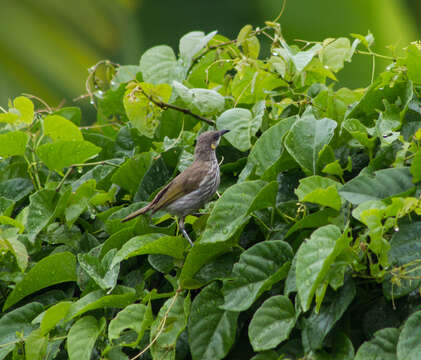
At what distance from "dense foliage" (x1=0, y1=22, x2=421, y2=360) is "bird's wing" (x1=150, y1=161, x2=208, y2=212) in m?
0.04

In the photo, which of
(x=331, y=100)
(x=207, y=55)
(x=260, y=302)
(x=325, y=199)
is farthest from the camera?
(x=207, y=55)

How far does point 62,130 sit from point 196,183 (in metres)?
0.54

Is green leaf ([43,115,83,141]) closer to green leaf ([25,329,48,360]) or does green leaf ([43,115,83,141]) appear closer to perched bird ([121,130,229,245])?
perched bird ([121,130,229,245])

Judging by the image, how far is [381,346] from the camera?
1.32 m

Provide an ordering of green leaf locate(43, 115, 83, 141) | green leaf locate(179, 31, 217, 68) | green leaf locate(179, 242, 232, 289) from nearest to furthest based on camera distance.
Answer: green leaf locate(179, 242, 232, 289) → green leaf locate(43, 115, 83, 141) → green leaf locate(179, 31, 217, 68)

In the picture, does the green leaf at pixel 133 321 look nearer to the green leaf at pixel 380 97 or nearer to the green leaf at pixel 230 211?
the green leaf at pixel 230 211

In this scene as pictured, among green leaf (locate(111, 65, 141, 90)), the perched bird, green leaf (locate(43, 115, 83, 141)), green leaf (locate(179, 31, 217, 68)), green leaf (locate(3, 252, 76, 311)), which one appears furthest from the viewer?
green leaf (locate(111, 65, 141, 90))

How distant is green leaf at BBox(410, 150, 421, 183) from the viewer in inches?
54.8

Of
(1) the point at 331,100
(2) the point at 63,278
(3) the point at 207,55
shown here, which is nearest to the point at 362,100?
(1) the point at 331,100

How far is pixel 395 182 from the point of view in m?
1.46

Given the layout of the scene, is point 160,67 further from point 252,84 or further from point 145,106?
point 252,84

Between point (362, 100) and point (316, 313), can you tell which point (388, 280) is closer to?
point (316, 313)

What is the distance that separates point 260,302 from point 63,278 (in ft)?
2.16

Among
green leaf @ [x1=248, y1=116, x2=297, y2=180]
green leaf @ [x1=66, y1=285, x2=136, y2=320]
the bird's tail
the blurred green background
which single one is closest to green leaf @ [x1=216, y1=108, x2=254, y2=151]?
green leaf @ [x1=248, y1=116, x2=297, y2=180]
